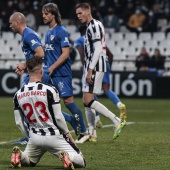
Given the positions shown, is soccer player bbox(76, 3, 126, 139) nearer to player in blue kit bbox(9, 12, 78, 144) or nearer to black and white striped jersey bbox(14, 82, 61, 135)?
player in blue kit bbox(9, 12, 78, 144)

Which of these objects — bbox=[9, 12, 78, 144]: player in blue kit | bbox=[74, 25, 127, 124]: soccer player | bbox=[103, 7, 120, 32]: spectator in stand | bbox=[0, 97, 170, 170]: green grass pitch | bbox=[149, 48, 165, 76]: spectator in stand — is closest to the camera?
bbox=[0, 97, 170, 170]: green grass pitch

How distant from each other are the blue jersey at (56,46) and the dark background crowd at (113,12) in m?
14.4

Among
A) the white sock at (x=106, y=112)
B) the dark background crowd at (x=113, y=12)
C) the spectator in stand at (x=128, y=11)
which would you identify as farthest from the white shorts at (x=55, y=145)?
the spectator in stand at (x=128, y=11)

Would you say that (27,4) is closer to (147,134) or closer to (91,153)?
(147,134)

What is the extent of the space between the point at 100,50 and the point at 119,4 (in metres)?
17.2

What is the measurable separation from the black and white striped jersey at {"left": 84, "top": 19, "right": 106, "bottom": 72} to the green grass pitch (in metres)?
1.19

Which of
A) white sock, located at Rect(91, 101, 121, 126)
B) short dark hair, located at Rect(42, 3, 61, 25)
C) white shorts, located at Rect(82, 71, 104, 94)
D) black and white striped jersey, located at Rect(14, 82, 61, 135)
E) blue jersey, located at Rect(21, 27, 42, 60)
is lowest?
white sock, located at Rect(91, 101, 121, 126)

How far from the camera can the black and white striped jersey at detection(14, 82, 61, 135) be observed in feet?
24.4

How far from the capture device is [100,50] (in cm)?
1053

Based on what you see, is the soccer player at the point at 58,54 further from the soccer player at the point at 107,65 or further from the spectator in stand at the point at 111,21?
the spectator in stand at the point at 111,21

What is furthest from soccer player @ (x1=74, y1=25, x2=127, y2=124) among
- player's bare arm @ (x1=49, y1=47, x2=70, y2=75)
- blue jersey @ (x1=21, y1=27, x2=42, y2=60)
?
blue jersey @ (x1=21, y1=27, x2=42, y2=60)

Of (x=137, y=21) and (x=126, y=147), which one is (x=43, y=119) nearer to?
(x=126, y=147)

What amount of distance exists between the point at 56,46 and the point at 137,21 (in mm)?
15664

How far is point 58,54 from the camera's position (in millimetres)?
10430
